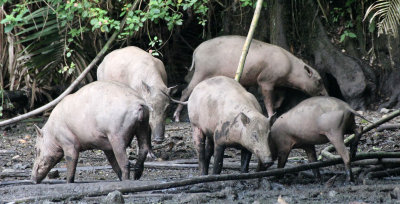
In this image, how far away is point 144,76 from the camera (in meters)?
9.95

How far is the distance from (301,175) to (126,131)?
1.80 metres

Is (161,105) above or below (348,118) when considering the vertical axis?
below

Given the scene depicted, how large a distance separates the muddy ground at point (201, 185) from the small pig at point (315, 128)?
0.89 feet

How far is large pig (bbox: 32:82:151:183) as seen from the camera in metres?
7.23

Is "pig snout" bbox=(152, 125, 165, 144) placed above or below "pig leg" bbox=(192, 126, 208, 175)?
below

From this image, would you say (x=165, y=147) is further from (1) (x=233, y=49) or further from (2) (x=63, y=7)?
(2) (x=63, y=7)

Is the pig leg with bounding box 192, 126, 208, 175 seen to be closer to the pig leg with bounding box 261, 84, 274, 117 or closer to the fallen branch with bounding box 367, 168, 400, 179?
the fallen branch with bounding box 367, 168, 400, 179

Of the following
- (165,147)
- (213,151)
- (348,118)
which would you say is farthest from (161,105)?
(348,118)

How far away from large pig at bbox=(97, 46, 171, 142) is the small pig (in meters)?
2.29

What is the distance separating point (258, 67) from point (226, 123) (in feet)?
13.5

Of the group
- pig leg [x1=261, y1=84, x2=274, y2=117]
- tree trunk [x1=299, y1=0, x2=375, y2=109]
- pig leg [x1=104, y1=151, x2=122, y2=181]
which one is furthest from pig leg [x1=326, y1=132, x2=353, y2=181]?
tree trunk [x1=299, y1=0, x2=375, y2=109]

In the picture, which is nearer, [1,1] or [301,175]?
[301,175]

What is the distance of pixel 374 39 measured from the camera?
12.1m

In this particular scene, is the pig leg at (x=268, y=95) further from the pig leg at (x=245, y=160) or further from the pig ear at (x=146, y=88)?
the pig leg at (x=245, y=160)
